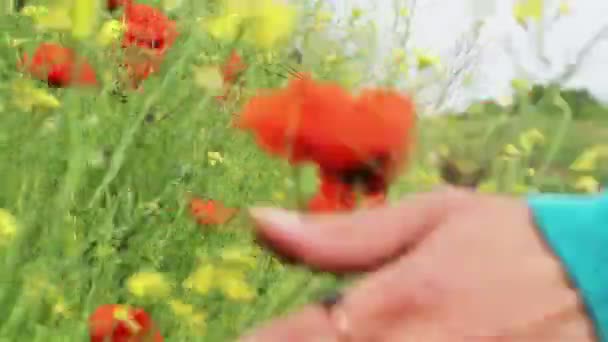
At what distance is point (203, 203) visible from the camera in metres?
0.75

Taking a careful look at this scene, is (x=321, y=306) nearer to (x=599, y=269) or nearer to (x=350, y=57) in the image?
(x=599, y=269)

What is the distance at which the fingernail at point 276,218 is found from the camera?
31cm

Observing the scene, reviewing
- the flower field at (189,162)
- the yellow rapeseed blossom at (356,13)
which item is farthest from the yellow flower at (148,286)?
the yellow rapeseed blossom at (356,13)

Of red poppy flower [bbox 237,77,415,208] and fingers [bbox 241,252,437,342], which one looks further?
red poppy flower [bbox 237,77,415,208]

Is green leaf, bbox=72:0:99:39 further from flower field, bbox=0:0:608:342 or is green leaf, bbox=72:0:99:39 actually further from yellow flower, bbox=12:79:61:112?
yellow flower, bbox=12:79:61:112

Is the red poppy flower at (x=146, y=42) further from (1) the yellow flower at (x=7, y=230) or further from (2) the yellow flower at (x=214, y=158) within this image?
(1) the yellow flower at (x=7, y=230)

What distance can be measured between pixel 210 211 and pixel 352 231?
0.42m

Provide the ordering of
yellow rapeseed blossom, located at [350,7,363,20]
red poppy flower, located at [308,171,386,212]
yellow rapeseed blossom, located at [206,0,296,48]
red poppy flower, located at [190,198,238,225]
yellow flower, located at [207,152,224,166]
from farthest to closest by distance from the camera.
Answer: yellow rapeseed blossom, located at [350,7,363,20]
yellow flower, located at [207,152,224,166]
red poppy flower, located at [190,198,238,225]
red poppy flower, located at [308,171,386,212]
yellow rapeseed blossom, located at [206,0,296,48]

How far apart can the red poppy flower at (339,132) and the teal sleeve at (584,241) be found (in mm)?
176

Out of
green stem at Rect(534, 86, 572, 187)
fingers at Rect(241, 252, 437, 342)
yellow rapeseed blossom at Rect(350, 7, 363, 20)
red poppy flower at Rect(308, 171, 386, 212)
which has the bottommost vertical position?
yellow rapeseed blossom at Rect(350, 7, 363, 20)

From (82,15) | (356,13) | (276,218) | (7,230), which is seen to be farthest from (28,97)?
(356,13)

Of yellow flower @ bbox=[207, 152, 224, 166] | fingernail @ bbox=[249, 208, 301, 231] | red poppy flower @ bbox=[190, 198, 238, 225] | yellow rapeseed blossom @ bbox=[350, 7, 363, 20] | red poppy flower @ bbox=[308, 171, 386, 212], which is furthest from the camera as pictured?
yellow rapeseed blossom @ bbox=[350, 7, 363, 20]

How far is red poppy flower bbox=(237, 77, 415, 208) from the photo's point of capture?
523 mm

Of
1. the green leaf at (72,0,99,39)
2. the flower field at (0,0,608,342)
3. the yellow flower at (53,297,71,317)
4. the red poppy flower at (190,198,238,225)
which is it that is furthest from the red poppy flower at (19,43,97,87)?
the green leaf at (72,0,99,39)
